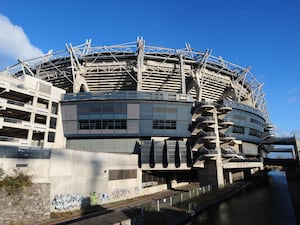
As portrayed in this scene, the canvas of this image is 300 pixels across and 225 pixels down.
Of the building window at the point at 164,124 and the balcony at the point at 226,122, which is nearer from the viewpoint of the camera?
the building window at the point at 164,124

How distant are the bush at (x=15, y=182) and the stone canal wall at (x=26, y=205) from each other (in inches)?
13.9

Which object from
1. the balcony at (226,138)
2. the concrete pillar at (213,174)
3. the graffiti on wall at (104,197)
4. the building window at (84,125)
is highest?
the building window at (84,125)

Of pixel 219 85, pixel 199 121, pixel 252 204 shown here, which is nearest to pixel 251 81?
pixel 219 85

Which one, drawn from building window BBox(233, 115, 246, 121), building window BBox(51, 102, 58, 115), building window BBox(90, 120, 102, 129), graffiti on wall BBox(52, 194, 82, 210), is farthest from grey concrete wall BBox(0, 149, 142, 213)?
building window BBox(233, 115, 246, 121)

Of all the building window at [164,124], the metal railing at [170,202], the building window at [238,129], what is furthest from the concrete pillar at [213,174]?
the building window at [238,129]

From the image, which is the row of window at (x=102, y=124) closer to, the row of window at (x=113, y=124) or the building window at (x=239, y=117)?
the row of window at (x=113, y=124)

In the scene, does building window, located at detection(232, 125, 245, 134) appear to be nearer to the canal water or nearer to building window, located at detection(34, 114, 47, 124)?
the canal water

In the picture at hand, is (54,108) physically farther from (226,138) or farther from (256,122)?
(256,122)

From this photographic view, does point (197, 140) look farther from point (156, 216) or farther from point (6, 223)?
point (6, 223)

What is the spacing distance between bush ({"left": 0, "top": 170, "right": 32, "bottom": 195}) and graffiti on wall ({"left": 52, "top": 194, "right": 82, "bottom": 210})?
3.81 meters

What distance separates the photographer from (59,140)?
1593 inches

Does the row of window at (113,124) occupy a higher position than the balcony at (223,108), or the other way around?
the balcony at (223,108)

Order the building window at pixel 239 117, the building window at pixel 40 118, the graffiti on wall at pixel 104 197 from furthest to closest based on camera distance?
the building window at pixel 239 117, the building window at pixel 40 118, the graffiti on wall at pixel 104 197

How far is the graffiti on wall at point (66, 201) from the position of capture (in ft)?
75.4
